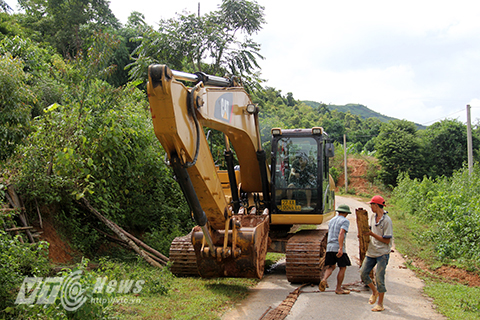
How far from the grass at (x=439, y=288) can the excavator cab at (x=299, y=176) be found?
8.42 ft

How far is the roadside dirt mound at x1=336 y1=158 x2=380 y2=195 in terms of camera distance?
38250mm

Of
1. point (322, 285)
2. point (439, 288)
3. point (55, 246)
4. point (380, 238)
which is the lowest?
point (439, 288)

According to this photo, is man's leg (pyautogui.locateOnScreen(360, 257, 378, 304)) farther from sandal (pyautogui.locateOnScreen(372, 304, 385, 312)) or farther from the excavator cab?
the excavator cab

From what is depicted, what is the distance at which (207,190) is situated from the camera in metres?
6.20

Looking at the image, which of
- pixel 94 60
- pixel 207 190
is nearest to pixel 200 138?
pixel 207 190

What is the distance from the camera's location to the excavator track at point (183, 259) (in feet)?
26.4

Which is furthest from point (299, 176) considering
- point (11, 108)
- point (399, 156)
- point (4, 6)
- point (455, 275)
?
→ point (399, 156)

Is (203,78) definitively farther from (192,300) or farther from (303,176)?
(303,176)

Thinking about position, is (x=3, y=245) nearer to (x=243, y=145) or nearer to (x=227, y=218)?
(x=227, y=218)

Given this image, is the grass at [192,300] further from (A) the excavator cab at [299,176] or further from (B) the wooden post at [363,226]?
(B) the wooden post at [363,226]

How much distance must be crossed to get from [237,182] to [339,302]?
147 inches

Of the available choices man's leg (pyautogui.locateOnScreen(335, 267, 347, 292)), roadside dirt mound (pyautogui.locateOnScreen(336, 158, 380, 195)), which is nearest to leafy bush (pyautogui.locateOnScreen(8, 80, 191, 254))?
man's leg (pyautogui.locateOnScreen(335, 267, 347, 292))

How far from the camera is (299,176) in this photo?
30.1ft

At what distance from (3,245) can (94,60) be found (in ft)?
17.3
